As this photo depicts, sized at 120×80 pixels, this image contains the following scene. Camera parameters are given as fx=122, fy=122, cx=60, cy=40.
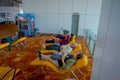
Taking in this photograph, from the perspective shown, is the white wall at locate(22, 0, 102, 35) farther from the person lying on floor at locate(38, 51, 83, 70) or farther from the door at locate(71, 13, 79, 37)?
the person lying on floor at locate(38, 51, 83, 70)

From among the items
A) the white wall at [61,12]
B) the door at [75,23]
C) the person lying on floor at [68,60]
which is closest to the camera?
the person lying on floor at [68,60]

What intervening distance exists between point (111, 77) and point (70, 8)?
9403 millimetres

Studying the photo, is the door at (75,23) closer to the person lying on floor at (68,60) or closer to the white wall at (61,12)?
the white wall at (61,12)

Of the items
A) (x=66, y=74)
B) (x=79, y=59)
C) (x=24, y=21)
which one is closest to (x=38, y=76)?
(x=66, y=74)

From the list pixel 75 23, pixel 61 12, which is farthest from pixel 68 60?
pixel 61 12

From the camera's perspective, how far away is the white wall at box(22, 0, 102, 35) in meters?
9.73

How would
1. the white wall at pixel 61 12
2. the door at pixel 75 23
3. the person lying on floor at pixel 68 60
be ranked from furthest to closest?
the door at pixel 75 23, the white wall at pixel 61 12, the person lying on floor at pixel 68 60

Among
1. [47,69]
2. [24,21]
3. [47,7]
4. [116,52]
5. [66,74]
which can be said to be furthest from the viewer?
[47,7]

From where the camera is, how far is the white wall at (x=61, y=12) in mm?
9734

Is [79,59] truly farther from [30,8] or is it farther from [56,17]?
[30,8]

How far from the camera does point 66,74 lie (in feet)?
11.9

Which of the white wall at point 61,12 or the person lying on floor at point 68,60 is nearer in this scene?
the person lying on floor at point 68,60

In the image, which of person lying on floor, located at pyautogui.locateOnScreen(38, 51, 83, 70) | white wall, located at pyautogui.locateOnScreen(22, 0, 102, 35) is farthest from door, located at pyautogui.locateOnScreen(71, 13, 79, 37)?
person lying on floor, located at pyautogui.locateOnScreen(38, 51, 83, 70)

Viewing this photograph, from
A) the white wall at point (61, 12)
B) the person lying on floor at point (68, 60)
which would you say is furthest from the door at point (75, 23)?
the person lying on floor at point (68, 60)
